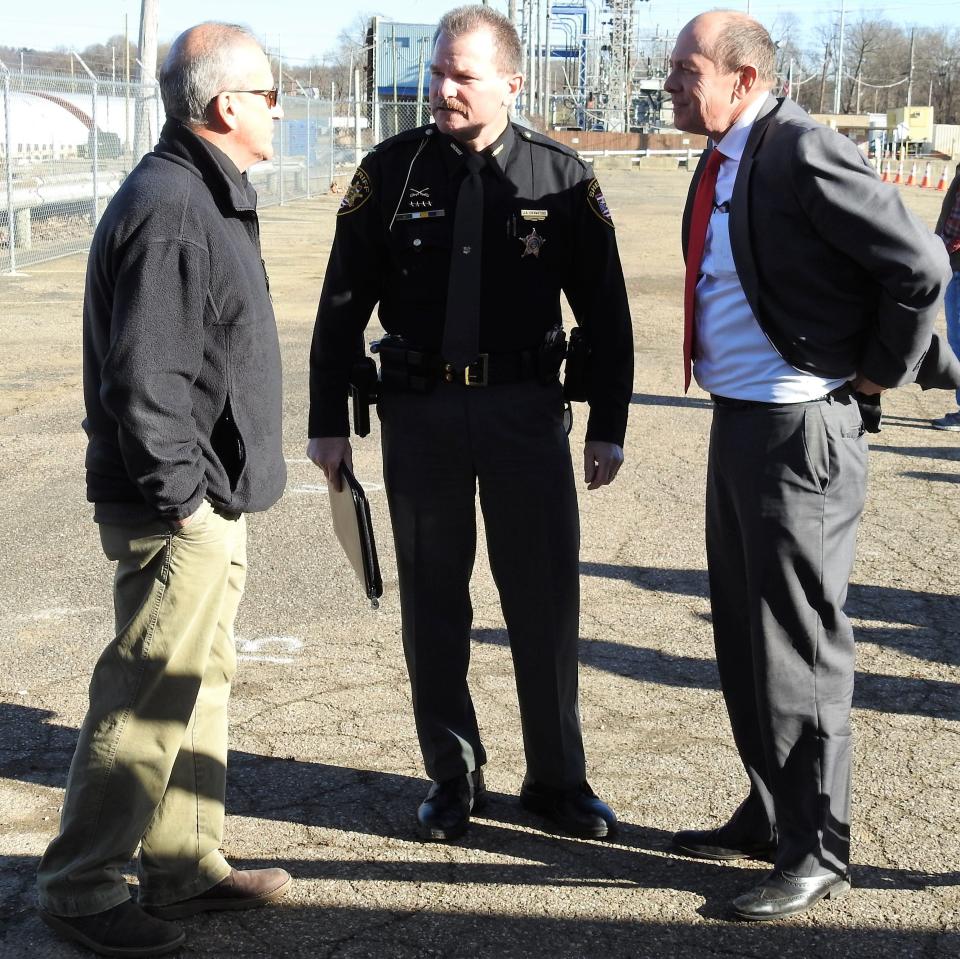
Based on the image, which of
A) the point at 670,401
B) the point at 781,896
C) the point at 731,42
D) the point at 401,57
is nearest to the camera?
the point at 731,42

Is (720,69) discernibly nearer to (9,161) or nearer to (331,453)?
(331,453)

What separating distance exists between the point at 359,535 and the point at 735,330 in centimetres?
114

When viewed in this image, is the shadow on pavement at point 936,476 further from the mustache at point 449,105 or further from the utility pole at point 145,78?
the utility pole at point 145,78

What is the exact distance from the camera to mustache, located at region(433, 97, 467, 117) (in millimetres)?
3340

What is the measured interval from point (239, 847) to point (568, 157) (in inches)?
82.1

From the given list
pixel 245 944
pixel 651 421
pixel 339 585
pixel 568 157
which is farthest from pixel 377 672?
pixel 651 421

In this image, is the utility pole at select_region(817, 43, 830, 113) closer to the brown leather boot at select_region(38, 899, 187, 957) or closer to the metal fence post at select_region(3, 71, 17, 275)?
the metal fence post at select_region(3, 71, 17, 275)

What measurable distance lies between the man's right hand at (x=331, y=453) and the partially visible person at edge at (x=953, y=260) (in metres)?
5.75

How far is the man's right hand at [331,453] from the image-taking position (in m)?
3.67

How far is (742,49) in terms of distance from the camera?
3.05m

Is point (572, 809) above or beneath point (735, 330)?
beneath

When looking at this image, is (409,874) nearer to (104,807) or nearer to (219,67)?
(104,807)

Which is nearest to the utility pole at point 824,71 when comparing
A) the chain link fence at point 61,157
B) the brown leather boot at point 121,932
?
the chain link fence at point 61,157

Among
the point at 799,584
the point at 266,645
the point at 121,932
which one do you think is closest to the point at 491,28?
the point at 799,584
